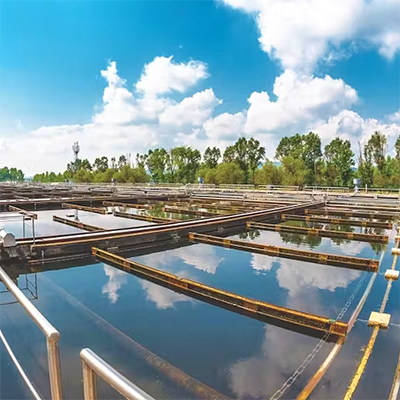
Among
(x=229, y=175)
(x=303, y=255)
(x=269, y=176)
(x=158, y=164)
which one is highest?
(x=158, y=164)

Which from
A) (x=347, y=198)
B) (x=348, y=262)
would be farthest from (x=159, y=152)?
(x=348, y=262)

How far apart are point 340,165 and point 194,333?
32.7m

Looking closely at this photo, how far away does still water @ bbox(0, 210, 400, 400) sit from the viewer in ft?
7.52

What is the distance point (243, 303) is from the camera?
3.52 m

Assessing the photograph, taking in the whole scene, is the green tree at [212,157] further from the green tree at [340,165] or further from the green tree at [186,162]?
the green tree at [340,165]

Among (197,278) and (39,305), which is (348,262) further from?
(39,305)

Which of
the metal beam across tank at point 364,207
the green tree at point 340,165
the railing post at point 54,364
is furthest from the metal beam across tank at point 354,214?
the green tree at point 340,165

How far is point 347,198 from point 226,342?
47.6 ft

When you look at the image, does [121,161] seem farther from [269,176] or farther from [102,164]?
[269,176]

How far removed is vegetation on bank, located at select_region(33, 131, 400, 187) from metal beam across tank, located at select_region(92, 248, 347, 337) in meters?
27.8

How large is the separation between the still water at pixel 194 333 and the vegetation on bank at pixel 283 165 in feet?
89.9

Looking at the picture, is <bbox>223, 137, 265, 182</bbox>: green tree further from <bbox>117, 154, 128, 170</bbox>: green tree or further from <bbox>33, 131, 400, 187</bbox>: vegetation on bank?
<bbox>117, 154, 128, 170</bbox>: green tree

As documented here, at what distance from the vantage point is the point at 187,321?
10.7 ft

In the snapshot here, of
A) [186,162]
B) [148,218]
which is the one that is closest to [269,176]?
[186,162]
